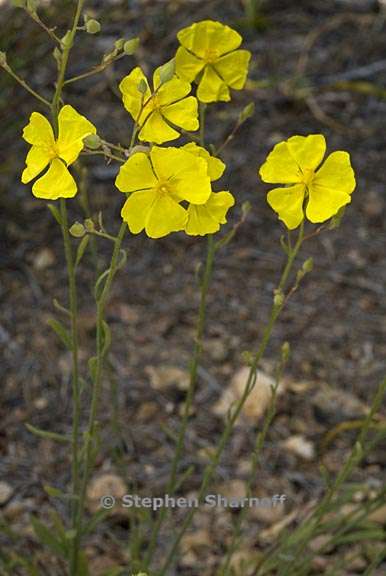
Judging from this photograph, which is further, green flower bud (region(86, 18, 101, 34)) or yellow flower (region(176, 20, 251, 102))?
yellow flower (region(176, 20, 251, 102))

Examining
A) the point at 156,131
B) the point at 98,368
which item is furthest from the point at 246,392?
the point at 156,131

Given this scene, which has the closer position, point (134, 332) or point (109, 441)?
point (109, 441)

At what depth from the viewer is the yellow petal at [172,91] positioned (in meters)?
1.36

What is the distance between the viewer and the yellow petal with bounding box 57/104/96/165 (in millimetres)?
1278

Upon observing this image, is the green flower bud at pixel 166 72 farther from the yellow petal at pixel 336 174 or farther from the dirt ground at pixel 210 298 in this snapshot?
the dirt ground at pixel 210 298

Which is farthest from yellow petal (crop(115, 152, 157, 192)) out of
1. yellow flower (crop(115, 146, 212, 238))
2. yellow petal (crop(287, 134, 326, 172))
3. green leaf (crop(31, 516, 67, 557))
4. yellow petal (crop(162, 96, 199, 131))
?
green leaf (crop(31, 516, 67, 557))

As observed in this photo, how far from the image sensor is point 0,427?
7.98 feet

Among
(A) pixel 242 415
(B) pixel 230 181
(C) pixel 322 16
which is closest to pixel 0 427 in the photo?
(A) pixel 242 415

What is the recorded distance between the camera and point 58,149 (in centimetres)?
131

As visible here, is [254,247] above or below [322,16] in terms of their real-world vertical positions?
below

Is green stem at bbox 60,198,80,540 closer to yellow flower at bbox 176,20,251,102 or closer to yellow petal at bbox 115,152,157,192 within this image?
yellow petal at bbox 115,152,157,192

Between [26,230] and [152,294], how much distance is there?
48 cm

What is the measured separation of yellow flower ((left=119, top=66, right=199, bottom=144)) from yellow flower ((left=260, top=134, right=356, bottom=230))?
14 centimetres

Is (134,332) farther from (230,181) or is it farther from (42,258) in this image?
(230,181)
